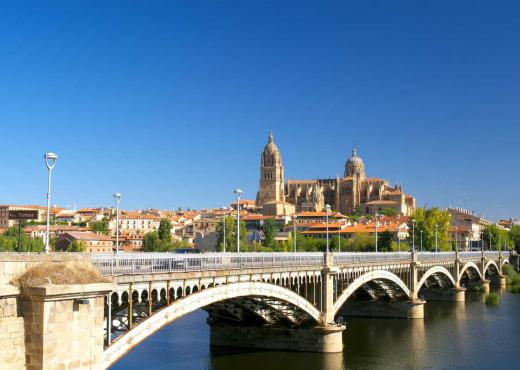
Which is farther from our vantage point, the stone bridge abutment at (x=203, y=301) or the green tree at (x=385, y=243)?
the green tree at (x=385, y=243)

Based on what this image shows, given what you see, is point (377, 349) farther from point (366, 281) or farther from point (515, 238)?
point (515, 238)

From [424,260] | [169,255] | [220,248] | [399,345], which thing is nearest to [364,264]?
[399,345]

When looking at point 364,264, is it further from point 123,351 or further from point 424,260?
point 123,351

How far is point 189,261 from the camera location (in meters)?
25.1

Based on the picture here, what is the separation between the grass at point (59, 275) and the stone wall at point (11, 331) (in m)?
0.36

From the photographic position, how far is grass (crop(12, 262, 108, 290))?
1464 centimetres

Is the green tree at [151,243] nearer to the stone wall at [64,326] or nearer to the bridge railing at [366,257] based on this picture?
the bridge railing at [366,257]

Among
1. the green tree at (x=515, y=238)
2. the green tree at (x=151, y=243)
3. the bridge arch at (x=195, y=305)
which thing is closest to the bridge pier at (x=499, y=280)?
the green tree at (x=515, y=238)

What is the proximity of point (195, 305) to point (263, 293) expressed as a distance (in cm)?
661

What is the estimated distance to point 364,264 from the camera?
149ft

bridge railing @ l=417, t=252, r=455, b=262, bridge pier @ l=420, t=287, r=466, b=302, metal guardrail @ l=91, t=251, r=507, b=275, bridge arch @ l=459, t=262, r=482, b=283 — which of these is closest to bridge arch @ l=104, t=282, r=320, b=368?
metal guardrail @ l=91, t=251, r=507, b=275

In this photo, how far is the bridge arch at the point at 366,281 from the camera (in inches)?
1583

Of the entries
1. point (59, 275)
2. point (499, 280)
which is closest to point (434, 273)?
point (499, 280)

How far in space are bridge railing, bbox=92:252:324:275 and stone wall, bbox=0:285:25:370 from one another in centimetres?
403
